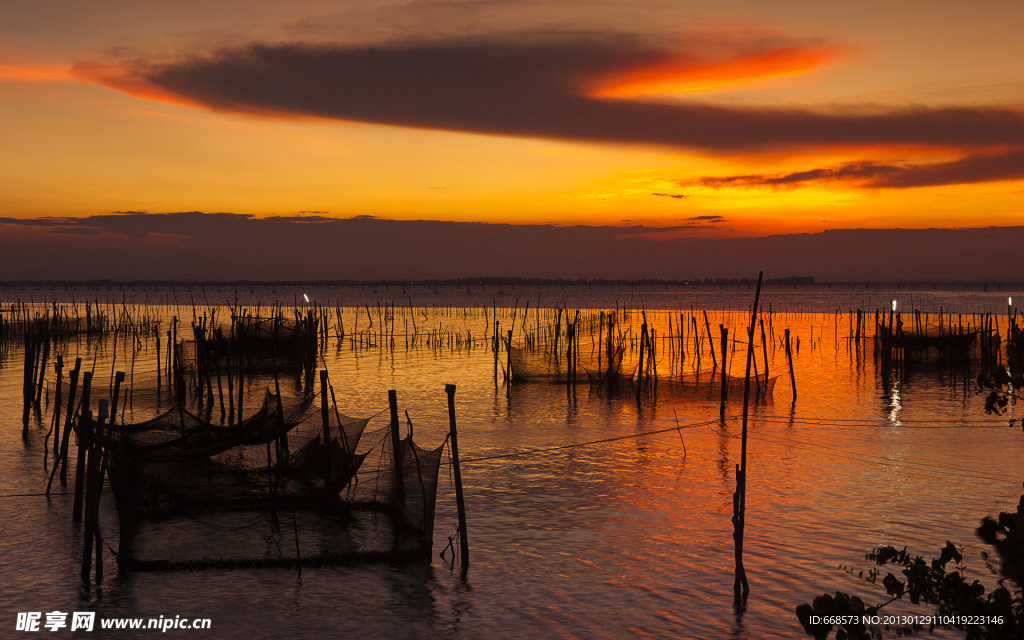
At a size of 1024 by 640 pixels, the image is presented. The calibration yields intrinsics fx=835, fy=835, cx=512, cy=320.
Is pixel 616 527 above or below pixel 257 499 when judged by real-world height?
below

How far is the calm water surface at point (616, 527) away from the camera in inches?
247

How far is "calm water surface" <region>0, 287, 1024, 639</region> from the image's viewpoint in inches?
247

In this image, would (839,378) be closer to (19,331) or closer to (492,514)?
(492,514)

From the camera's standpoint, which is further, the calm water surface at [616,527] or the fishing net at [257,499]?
the fishing net at [257,499]

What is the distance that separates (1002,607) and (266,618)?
16.1 feet

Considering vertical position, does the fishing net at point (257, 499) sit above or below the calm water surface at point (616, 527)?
above

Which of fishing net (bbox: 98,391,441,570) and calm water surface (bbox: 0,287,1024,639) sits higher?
fishing net (bbox: 98,391,441,570)

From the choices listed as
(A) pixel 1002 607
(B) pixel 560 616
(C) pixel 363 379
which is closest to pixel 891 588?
(A) pixel 1002 607

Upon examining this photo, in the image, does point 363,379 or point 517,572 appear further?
point 363,379

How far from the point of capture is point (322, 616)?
621 cm

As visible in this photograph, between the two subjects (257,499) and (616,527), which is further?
(616,527)

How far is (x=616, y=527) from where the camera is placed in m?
8.45

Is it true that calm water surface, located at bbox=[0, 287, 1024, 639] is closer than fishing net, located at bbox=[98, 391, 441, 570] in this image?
Yes

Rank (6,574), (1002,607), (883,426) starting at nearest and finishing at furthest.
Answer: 1. (1002,607)
2. (6,574)
3. (883,426)
